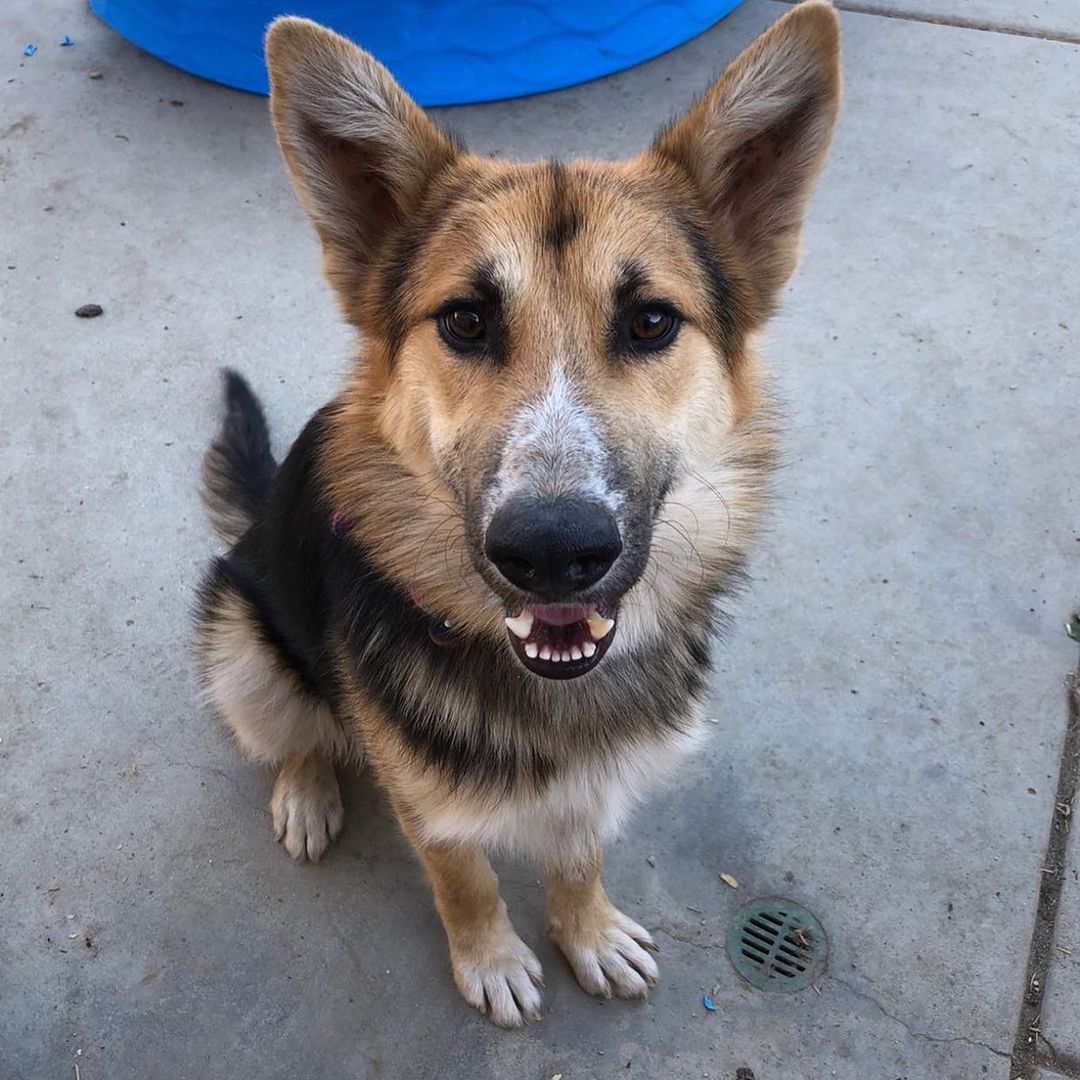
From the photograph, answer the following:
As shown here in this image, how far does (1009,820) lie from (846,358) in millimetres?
2178

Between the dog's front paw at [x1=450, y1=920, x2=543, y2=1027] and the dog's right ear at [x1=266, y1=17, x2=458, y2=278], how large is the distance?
179 cm

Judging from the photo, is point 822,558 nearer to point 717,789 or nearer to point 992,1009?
point 717,789

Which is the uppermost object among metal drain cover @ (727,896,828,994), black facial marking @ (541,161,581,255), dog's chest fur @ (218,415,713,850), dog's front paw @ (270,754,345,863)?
black facial marking @ (541,161,581,255)

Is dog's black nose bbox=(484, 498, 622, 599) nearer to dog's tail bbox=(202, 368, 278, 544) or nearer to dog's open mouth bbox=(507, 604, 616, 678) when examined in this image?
dog's open mouth bbox=(507, 604, 616, 678)

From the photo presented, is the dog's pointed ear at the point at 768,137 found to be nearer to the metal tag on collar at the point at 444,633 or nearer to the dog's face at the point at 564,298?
the dog's face at the point at 564,298

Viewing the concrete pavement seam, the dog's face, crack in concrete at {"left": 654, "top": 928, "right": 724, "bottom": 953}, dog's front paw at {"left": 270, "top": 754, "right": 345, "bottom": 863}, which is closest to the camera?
the dog's face

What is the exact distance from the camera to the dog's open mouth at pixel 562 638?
214 cm

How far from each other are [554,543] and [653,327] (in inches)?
27.9

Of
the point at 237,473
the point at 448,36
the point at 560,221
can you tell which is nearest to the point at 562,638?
the point at 560,221

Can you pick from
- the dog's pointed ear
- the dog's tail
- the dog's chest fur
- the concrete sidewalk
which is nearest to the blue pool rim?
the concrete sidewalk

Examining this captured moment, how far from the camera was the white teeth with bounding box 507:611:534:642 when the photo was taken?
2.17 m

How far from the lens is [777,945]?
2902 millimetres

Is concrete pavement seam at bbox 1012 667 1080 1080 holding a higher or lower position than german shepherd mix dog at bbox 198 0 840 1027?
lower

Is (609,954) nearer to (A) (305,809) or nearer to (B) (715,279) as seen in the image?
(A) (305,809)
